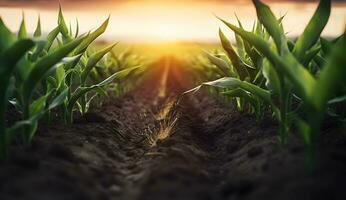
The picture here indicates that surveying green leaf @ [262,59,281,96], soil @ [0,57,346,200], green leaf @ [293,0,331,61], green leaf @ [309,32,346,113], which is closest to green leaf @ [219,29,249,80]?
soil @ [0,57,346,200]

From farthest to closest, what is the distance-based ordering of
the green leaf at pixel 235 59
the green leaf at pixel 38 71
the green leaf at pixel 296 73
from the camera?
the green leaf at pixel 235 59 < the green leaf at pixel 38 71 < the green leaf at pixel 296 73

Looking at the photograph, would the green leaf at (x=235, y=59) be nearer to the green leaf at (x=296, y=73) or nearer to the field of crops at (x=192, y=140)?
the field of crops at (x=192, y=140)

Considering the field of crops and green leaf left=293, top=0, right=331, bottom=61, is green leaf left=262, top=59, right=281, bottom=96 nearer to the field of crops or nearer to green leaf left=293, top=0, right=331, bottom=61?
the field of crops

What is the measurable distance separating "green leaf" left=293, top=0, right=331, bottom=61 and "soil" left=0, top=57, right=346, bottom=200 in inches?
29.3

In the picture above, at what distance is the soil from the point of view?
2.71m

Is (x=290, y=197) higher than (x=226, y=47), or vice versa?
(x=226, y=47)

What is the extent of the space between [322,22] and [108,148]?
2.11m

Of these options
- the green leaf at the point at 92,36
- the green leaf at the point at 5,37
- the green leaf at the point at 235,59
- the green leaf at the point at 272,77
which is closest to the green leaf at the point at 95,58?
the green leaf at the point at 92,36

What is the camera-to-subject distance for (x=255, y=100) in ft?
15.3

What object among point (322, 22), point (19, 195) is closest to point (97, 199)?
point (19, 195)

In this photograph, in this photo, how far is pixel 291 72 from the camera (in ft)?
9.68

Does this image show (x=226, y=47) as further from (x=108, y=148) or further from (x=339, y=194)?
(x=339, y=194)

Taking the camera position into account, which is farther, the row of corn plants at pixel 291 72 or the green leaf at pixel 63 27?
the green leaf at pixel 63 27

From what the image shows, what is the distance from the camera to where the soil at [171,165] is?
8.89ft
